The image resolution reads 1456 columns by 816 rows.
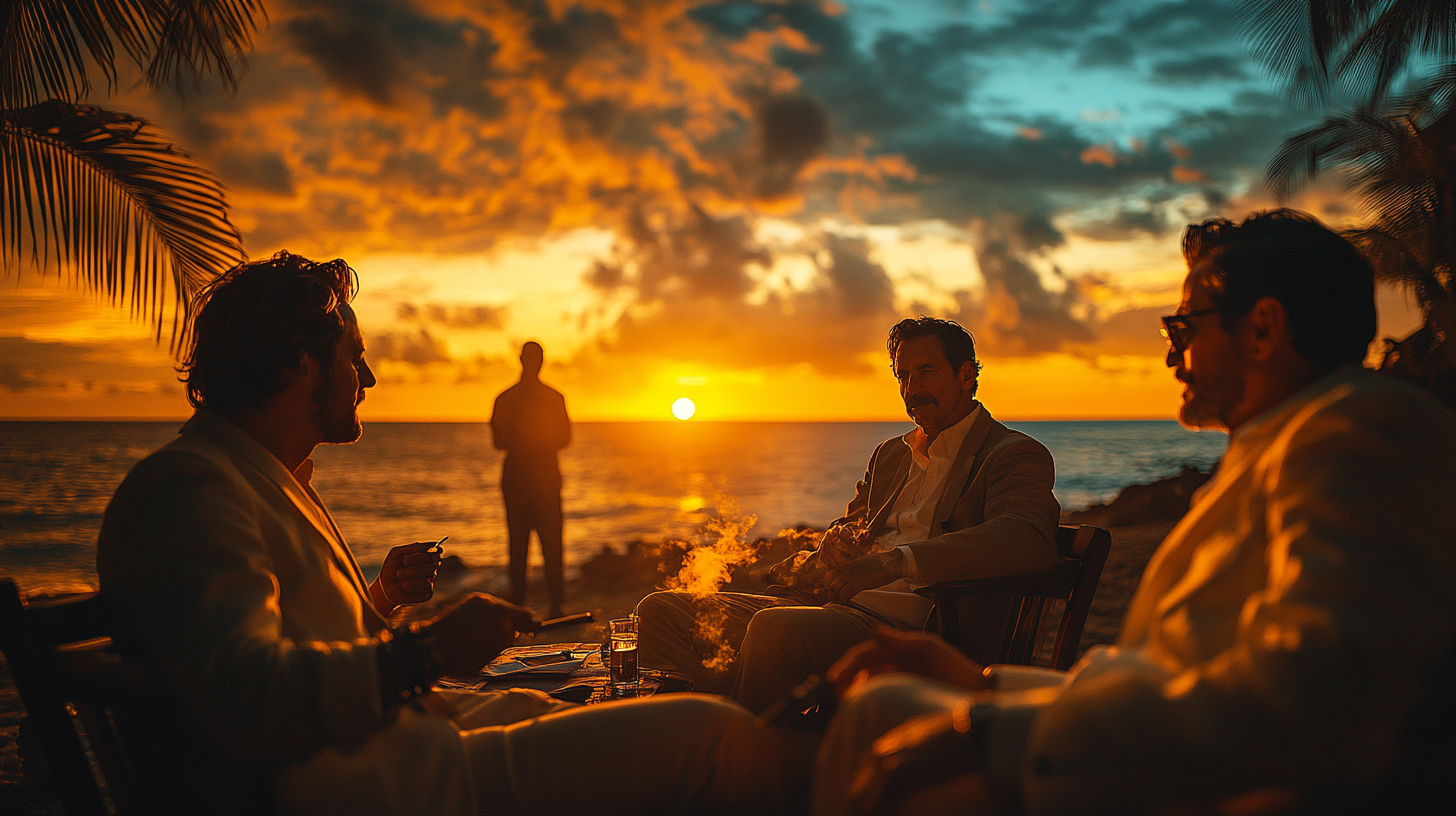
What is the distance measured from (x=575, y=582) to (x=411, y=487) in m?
34.0

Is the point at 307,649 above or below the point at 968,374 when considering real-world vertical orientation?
below

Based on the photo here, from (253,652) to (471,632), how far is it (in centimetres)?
41

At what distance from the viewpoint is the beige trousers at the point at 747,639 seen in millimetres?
2971

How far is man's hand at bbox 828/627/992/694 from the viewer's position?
158cm

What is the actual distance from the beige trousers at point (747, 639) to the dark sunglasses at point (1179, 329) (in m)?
1.76

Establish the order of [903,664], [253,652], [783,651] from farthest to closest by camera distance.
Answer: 1. [783,651]
2. [903,664]
3. [253,652]

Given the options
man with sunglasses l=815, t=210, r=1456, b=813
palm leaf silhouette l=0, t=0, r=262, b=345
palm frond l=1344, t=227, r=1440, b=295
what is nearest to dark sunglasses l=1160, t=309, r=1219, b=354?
man with sunglasses l=815, t=210, r=1456, b=813

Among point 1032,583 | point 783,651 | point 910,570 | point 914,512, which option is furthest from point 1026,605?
point 783,651

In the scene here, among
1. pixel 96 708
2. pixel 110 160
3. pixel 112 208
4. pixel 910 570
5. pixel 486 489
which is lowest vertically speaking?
pixel 486 489

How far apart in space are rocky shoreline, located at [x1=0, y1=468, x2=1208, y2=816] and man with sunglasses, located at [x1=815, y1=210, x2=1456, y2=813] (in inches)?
68.4

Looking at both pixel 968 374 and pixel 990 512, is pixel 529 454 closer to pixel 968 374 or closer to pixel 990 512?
pixel 968 374

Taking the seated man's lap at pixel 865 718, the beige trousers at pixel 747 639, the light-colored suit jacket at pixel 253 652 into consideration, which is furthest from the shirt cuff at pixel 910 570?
the light-colored suit jacket at pixel 253 652

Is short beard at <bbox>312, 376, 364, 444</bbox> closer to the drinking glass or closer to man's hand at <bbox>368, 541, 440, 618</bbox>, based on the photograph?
man's hand at <bbox>368, 541, 440, 618</bbox>

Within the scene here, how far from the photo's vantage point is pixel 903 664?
1.59 m
